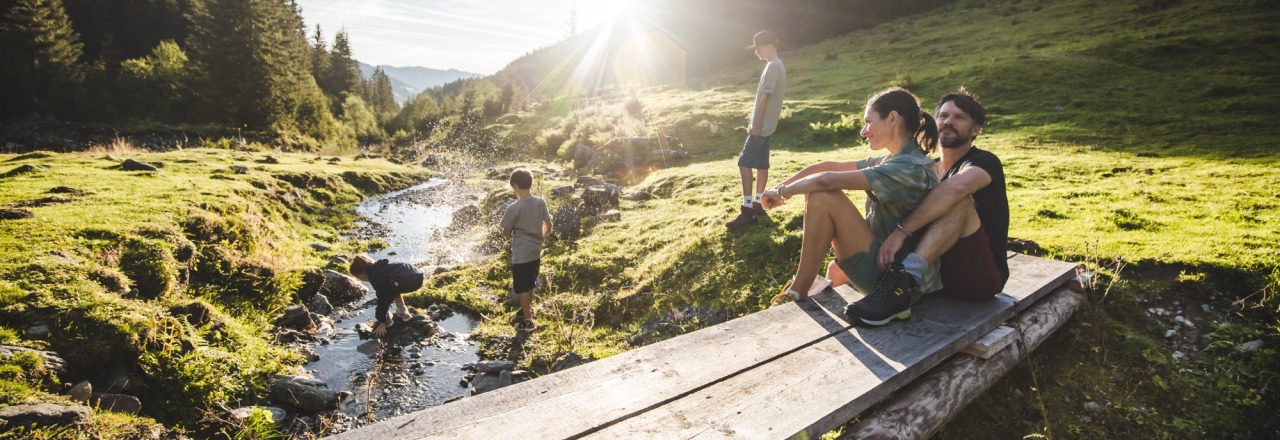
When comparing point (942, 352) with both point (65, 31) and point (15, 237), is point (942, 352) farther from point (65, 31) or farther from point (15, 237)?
point (65, 31)

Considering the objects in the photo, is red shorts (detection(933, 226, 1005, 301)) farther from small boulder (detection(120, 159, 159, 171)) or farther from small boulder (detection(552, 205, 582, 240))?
small boulder (detection(120, 159, 159, 171))

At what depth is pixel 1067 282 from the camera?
508 cm

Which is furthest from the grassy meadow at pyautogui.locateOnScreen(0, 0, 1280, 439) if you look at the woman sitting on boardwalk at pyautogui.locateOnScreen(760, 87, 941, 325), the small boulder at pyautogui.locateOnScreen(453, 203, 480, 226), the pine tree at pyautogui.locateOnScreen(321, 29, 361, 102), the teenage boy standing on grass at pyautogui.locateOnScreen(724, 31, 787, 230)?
the pine tree at pyautogui.locateOnScreen(321, 29, 361, 102)

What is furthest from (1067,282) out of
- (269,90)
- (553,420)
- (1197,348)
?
(269,90)

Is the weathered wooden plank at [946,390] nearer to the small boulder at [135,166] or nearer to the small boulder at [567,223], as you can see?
the small boulder at [567,223]

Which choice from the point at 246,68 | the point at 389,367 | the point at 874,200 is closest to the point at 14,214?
the point at 389,367

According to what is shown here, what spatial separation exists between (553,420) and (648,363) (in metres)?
0.78

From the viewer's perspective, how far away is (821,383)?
2994 millimetres

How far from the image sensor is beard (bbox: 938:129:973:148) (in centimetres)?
411

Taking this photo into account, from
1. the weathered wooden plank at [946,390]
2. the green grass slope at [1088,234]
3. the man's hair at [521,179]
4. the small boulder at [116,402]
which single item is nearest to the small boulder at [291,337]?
the green grass slope at [1088,234]

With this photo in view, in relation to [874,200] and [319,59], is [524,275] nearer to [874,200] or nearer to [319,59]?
[874,200]

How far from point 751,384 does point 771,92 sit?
19.6ft

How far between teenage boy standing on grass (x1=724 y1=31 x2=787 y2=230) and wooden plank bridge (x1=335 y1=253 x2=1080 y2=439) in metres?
4.35

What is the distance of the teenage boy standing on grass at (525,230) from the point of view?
288 inches
